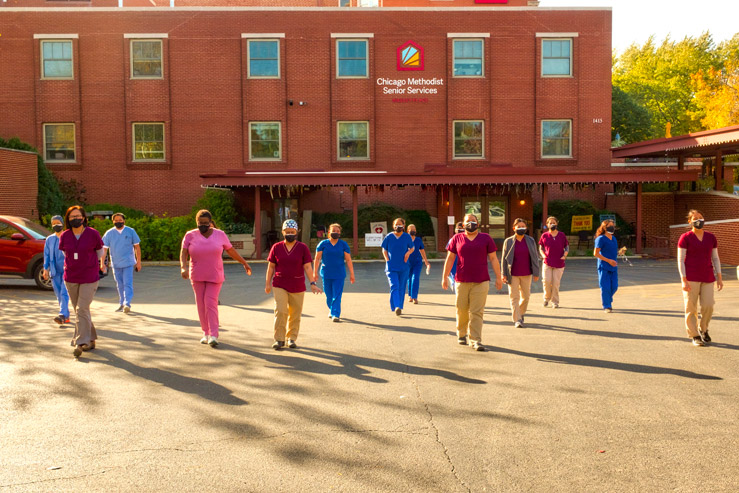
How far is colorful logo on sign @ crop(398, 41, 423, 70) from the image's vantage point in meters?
32.2

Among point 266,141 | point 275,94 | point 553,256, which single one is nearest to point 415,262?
point 553,256

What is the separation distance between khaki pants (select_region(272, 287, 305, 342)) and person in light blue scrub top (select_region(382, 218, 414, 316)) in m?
3.63

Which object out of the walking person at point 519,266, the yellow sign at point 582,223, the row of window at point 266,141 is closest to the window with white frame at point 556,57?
the row of window at point 266,141

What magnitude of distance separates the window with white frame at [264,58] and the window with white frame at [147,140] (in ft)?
16.6

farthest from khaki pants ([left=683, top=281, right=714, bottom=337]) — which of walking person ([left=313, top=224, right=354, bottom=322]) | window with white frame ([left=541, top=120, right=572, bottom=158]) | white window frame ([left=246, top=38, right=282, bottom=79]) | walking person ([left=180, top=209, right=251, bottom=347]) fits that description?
white window frame ([left=246, top=38, right=282, bottom=79])

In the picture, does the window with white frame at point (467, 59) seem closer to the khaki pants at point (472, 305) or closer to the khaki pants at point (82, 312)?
the khaki pants at point (472, 305)

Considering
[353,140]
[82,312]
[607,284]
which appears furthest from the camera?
[353,140]

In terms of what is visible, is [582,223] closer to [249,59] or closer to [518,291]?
[249,59]

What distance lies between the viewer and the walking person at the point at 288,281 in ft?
31.1

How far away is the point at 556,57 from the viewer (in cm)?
3294

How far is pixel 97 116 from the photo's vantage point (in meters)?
32.2

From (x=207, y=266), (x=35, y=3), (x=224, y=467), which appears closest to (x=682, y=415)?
(x=224, y=467)

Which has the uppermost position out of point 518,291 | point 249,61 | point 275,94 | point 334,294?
point 249,61

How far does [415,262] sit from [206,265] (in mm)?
5626
